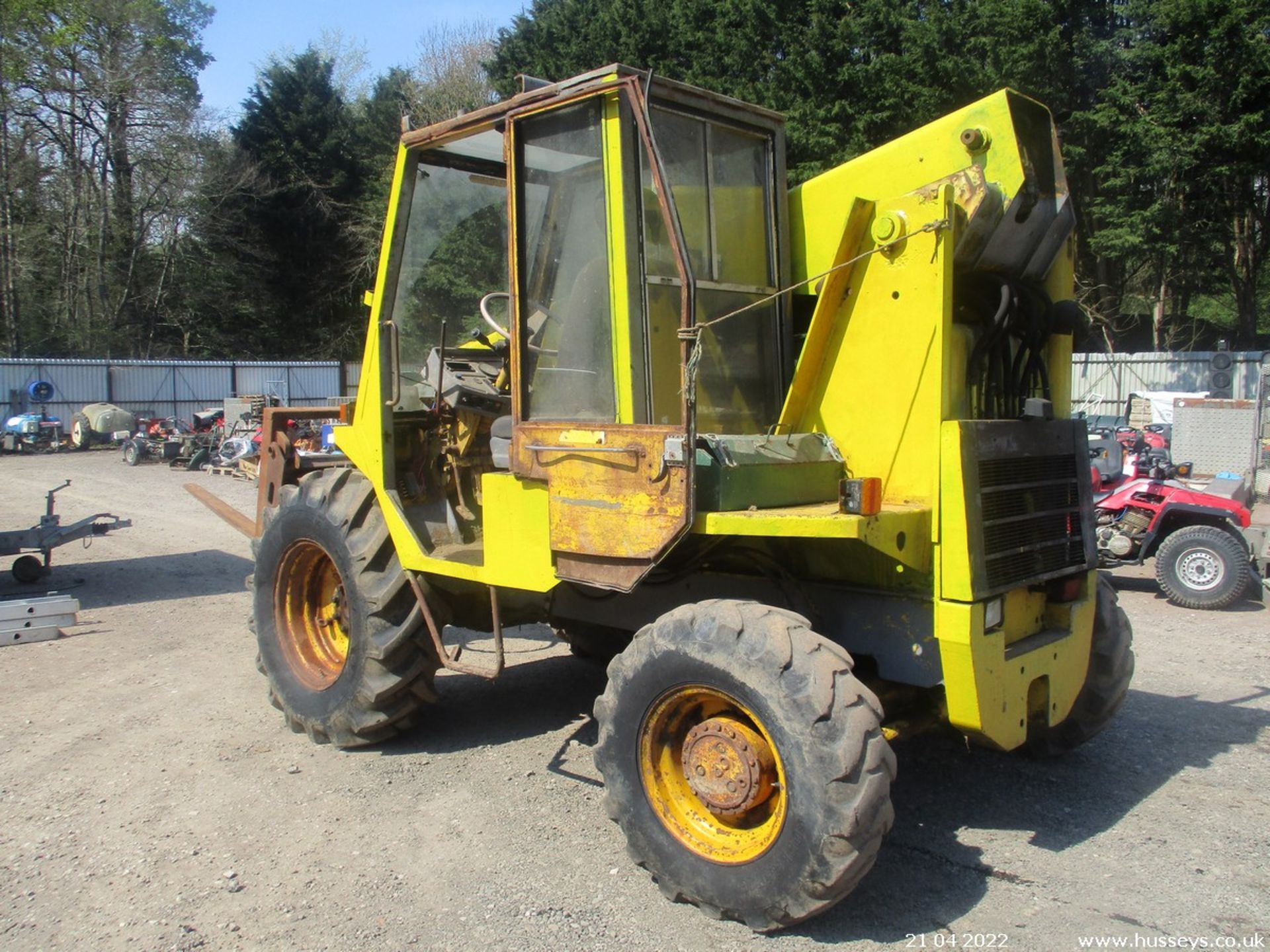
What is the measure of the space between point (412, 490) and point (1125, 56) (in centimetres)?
2543

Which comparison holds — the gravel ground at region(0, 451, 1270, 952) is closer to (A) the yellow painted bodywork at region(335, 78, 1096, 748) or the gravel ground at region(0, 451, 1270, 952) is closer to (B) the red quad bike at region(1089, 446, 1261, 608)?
(A) the yellow painted bodywork at region(335, 78, 1096, 748)

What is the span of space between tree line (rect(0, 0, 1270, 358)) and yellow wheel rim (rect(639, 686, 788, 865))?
19.8 metres

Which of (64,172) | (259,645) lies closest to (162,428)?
(64,172)

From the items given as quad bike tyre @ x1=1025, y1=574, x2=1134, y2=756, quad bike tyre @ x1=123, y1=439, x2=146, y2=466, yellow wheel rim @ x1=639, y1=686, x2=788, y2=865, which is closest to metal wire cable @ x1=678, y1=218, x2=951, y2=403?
yellow wheel rim @ x1=639, y1=686, x2=788, y2=865

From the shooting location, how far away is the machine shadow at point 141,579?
9.32m

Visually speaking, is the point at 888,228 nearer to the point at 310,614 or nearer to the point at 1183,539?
the point at 310,614

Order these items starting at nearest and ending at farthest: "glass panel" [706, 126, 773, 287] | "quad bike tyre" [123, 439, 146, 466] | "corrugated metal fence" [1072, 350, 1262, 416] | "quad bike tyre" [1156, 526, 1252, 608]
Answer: "glass panel" [706, 126, 773, 287] < "quad bike tyre" [1156, 526, 1252, 608] < "quad bike tyre" [123, 439, 146, 466] < "corrugated metal fence" [1072, 350, 1262, 416]

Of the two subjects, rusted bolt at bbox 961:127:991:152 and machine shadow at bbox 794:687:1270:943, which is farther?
rusted bolt at bbox 961:127:991:152

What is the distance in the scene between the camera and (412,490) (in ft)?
17.7

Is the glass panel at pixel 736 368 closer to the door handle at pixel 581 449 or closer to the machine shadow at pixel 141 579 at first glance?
the door handle at pixel 581 449

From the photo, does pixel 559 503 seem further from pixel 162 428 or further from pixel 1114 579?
pixel 162 428

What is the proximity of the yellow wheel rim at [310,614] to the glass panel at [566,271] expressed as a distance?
2.05 metres

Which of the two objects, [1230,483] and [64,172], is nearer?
[1230,483]

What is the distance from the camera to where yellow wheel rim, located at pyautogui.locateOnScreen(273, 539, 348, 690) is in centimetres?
569
